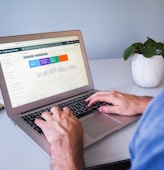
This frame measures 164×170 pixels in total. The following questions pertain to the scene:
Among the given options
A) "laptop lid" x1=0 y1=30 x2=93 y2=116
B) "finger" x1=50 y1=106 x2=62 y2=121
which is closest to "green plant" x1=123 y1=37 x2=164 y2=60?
"laptop lid" x1=0 y1=30 x2=93 y2=116

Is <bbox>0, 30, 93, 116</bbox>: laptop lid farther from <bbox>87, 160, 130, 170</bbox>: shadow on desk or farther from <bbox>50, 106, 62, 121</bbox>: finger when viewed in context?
<bbox>87, 160, 130, 170</bbox>: shadow on desk

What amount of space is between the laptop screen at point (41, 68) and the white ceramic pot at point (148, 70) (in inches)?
10.5

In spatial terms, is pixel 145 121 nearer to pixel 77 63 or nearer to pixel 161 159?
pixel 161 159

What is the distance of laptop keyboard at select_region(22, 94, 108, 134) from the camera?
72 cm

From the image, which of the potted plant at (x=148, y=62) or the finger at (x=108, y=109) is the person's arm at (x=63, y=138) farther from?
the potted plant at (x=148, y=62)

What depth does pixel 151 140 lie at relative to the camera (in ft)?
1.03

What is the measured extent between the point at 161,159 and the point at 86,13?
1448 mm

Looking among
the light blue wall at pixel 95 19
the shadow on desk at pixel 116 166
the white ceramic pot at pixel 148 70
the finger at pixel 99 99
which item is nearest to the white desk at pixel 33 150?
the shadow on desk at pixel 116 166

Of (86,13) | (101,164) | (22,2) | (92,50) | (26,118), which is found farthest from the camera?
(92,50)

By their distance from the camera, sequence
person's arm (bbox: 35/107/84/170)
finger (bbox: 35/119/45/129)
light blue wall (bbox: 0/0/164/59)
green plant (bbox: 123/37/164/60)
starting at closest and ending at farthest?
person's arm (bbox: 35/107/84/170)
finger (bbox: 35/119/45/129)
green plant (bbox: 123/37/164/60)
light blue wall (bbox: 0/0/164/59)

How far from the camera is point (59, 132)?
639 millimetres

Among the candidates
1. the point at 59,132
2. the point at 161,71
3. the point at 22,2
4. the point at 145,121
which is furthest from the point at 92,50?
the point at 145,121

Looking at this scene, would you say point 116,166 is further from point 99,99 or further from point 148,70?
point 148,70

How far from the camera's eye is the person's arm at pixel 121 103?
30.9 inches
